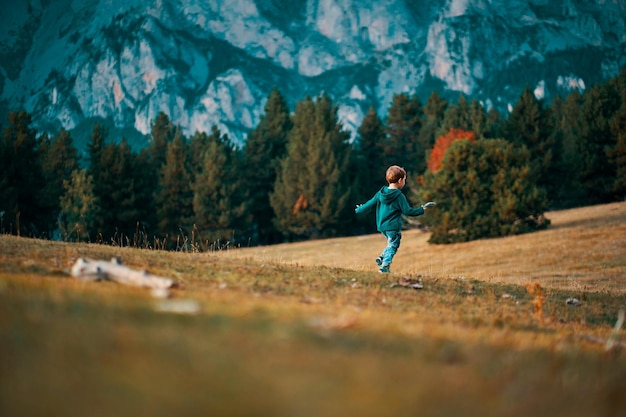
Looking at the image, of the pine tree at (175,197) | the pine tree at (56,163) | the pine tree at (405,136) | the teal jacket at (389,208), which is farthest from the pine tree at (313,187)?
the teal jacket at (389,208)

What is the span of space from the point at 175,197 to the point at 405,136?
32188 millimetres

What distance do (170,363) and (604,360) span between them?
3.85 m

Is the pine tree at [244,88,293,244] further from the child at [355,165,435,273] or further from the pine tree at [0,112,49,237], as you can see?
the child at [355,165,435,273]

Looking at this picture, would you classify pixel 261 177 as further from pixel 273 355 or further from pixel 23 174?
pixel 273 355

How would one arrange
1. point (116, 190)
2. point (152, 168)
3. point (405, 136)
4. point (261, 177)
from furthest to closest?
point (405, 136), point (261, 177), point (152, 168), point (116, 190)

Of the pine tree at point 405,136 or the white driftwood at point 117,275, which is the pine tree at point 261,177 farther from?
the white driftwood at point 117,275

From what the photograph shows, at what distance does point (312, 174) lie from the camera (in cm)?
6462

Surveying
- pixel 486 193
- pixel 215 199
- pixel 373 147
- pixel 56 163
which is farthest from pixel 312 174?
pixel 486 193

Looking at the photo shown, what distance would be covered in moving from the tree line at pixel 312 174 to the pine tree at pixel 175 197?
0.48 feet

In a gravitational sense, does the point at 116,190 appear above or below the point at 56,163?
below

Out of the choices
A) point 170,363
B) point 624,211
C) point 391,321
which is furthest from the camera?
point 624,211

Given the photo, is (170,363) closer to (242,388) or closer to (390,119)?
(242,388)

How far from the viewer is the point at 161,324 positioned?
13.2ft

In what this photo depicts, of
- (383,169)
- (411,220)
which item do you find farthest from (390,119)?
(411,220)
